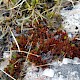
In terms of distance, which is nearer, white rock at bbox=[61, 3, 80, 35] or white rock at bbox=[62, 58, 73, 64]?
white rock at bbox=[62, 58, 73, 64]

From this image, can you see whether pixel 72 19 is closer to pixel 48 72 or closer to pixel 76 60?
pixel 76 60

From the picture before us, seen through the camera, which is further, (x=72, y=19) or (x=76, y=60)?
(x=72, y=19)

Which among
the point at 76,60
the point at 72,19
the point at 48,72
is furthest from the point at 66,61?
the point at 72,19

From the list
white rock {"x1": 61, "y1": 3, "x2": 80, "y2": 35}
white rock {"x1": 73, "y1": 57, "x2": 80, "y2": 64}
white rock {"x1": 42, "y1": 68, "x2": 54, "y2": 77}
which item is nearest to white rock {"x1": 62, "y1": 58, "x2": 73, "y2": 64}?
white rock {"x1": 73, "y1": 57, "x2": 80, "y2": 64}

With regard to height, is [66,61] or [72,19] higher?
[72,19]

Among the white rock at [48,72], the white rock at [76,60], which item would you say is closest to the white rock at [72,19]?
the white rock at [76,60]

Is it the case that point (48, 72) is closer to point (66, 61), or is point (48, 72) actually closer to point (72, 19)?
point (66, 61)

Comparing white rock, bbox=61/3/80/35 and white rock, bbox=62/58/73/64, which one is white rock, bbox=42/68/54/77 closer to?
white rock, bbox=62/58/73/64

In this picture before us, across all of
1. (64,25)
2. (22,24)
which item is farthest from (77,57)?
(22,24)

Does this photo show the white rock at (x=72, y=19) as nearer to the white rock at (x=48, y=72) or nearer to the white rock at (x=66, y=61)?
the white rock at (x=66, y=61)

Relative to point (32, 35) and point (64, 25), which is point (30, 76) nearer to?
point (32, 35)

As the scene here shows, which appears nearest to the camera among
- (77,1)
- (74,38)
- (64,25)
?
(74,38)
